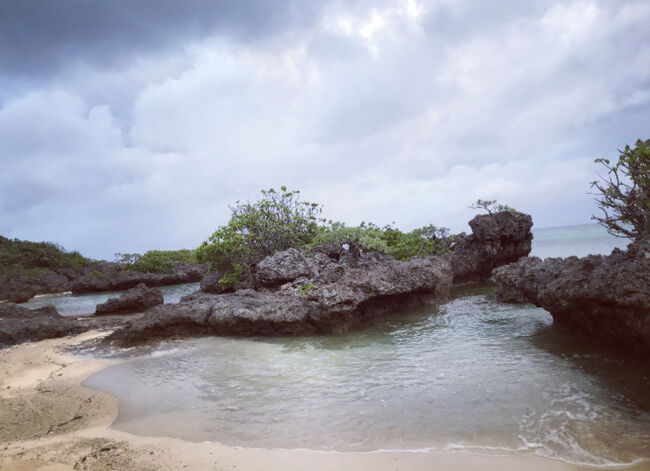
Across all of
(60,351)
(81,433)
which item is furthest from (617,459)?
(60,351)

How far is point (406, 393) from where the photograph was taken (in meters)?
5.77

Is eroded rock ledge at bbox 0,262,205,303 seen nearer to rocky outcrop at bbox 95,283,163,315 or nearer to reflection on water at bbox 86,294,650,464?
rocky outcrop at bbox 95,283,163,315

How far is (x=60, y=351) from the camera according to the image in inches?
406

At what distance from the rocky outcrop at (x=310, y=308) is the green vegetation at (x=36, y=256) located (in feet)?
133

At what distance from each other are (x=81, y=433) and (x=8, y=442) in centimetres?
82

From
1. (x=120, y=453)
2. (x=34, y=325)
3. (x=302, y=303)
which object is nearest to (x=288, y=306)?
(x=302, y=303)

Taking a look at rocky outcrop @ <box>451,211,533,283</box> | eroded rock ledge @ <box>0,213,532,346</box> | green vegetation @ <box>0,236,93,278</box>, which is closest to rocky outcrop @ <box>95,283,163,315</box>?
eroded rock ledge @ <box>0,213,532,346</box>

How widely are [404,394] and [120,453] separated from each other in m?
3.85

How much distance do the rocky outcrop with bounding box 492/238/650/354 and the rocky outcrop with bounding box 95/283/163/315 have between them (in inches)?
645

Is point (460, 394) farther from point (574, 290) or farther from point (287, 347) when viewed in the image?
point (287, 347)

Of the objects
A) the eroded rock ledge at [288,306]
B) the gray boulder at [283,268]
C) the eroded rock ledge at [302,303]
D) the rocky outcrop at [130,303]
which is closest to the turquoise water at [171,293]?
the rocky outcrop at [130,303]

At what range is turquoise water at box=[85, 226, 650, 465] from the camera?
4414mm

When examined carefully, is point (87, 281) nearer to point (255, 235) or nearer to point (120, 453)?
point (255, 235)

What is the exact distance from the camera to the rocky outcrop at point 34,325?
11523mm
